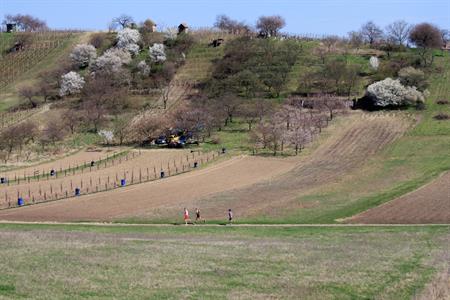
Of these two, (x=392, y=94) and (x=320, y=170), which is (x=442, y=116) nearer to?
(x=392, y=94)

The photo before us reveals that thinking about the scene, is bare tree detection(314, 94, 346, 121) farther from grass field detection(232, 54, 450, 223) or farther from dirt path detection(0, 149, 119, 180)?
dirt path detection(0, 149, 119, 180)

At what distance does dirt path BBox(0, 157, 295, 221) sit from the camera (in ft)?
182

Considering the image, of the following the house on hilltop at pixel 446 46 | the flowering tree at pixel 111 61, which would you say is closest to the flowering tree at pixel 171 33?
the flowering tree at pixel 111 61

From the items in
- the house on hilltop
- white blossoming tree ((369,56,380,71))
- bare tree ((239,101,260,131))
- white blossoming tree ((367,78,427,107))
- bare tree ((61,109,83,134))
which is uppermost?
the house on hilltop

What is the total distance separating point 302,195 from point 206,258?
26.4 metres

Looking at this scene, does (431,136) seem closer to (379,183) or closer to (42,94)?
(379,183)

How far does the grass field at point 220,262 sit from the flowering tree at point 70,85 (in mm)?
88088

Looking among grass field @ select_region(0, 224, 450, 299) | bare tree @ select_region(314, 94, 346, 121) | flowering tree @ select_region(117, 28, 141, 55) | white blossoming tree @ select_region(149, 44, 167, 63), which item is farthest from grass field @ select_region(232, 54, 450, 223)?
flowering tree @ select_region(117, 28, 141, 55)

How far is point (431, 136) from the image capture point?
3575 inches

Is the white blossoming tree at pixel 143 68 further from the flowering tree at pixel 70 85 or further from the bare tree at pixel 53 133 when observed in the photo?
the bare tree at pixel 53 133

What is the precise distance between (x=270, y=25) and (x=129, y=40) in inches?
1295

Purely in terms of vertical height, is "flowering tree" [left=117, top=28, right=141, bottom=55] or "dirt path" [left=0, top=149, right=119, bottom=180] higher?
"flowering tree" [left=117, top=28, right=141, bottom=55]

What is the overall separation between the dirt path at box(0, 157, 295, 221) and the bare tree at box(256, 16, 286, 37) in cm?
8236

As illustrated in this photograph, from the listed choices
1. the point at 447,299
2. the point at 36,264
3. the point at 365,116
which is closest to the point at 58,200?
the point at 36,264
